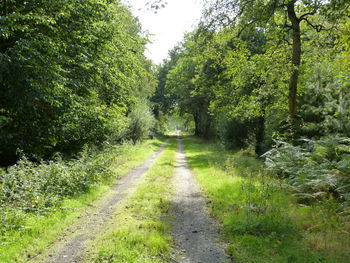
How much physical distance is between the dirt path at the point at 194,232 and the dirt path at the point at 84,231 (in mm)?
1988

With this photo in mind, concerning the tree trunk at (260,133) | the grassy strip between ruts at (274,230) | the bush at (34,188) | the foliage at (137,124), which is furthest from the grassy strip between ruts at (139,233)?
the foliage at (137,124)

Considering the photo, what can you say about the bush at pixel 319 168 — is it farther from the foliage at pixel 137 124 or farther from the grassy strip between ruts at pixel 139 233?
the foliage at pixel 137 124

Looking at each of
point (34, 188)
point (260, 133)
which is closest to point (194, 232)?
point (34, 188)

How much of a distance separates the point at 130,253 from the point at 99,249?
732mm

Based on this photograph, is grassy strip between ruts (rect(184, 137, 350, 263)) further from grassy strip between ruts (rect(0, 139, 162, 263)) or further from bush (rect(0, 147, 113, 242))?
bush (rect(0, 147, 113, 242))

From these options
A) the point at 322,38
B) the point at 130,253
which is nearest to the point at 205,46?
the point at 322,38

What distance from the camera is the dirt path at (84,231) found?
5.34 metres

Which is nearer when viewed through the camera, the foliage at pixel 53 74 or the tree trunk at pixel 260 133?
the foliage at pixel 53 74

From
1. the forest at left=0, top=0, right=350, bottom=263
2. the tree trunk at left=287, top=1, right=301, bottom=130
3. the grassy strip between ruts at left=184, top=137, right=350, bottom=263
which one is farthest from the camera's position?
the tree trunk at left=287, top=1, right=301, bottom=130

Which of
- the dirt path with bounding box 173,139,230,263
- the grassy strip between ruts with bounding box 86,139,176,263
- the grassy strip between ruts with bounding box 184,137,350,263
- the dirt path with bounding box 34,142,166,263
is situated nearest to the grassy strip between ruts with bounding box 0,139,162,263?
the dirt path with bounding box 34,142,166,263

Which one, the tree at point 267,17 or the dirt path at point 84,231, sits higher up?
the tree at point 267,17

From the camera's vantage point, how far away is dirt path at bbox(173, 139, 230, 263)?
5.34 m

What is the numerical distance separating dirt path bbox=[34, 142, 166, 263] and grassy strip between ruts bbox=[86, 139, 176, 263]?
0.30 meters

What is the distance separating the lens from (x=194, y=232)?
6.66 m
